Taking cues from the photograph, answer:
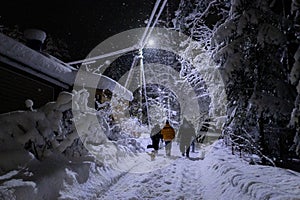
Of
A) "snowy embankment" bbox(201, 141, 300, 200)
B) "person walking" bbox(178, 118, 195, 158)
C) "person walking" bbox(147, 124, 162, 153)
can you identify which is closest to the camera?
"snowy embankment" bbox(201, 141, 300, 200)

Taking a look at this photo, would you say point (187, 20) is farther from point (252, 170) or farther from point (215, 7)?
point (252, 170)

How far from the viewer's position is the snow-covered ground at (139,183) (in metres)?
4.35

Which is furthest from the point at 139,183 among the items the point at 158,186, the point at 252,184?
the point at 252,184

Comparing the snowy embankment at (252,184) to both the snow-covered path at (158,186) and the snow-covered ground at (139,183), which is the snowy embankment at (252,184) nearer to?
the snow-covered ground at (139,183)

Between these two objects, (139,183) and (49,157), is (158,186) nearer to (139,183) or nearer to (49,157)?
(139,183)

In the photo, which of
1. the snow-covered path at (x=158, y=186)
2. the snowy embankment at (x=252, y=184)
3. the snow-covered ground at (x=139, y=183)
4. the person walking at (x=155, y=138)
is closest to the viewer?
the snowy embankment at (x=252, y=184)

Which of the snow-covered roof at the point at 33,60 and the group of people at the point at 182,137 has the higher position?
the snow-covered roof at the point at 33,60

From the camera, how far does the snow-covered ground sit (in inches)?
171

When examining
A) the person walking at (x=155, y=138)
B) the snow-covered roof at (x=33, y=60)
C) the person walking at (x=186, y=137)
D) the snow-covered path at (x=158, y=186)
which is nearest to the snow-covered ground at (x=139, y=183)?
the snow-covered path at (x=158, y=186)

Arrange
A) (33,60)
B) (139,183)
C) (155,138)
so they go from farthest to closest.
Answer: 1. (155,138)
2. (33,60)
3. (139,183)

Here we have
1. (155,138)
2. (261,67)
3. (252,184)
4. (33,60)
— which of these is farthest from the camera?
(155,138)

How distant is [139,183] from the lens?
6.65 metres

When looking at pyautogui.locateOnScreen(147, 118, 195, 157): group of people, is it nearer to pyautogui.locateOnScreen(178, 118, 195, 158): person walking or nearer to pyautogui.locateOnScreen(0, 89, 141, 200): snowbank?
pyautogui.locateOnScreen(178, 118, 195, 158): person walking

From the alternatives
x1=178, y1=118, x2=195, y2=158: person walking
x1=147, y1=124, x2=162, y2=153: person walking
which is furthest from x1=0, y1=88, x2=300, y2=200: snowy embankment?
x1=147, y1=124, x2=162, y2=153: person walking
